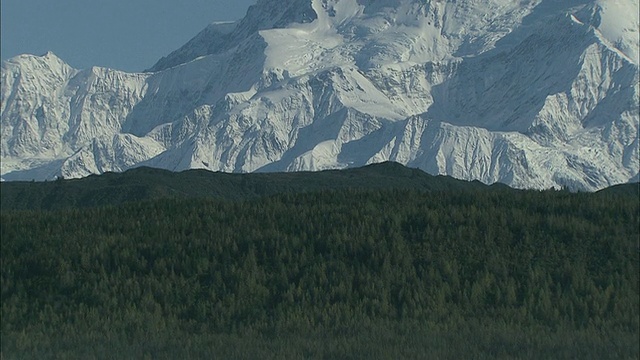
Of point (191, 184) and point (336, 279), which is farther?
point (191, 184)

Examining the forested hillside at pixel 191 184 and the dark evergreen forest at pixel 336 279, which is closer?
the dark evergreen forest at pixel 336 279

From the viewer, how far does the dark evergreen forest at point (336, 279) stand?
86.8 feet

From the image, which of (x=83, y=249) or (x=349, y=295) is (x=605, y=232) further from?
(x=83, y=249)

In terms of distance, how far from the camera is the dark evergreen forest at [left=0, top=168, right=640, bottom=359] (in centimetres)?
2645

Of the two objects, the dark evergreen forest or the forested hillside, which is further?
the forested hillside

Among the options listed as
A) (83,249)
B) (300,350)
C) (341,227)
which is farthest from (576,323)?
(83,249)

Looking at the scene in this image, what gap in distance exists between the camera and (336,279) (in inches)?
1262

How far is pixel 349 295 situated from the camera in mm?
30922

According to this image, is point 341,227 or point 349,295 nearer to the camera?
point 349,295

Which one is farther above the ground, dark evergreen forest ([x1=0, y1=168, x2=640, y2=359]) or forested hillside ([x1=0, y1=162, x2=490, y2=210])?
forested hillside ([x1=0, y1=162, x2=490, y2=210])

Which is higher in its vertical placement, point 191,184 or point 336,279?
point 191,184

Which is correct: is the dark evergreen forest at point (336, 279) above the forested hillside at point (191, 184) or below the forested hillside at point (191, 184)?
below

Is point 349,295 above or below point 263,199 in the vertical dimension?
below

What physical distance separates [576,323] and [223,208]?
15.9 m
